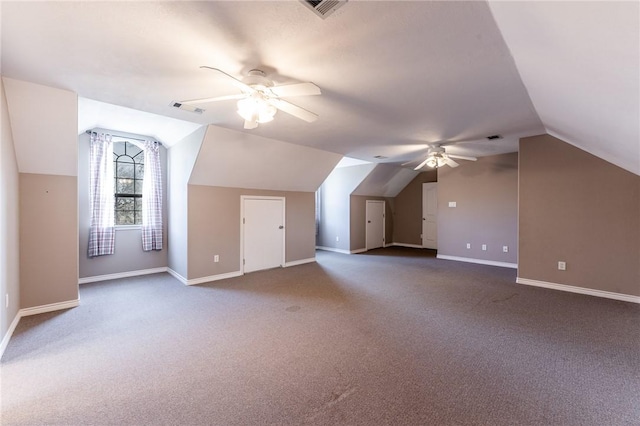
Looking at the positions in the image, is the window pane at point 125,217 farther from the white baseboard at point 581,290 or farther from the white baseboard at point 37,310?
the white baseboard at point 581,290

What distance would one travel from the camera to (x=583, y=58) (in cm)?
162

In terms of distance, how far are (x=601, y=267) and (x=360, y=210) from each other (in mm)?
5117

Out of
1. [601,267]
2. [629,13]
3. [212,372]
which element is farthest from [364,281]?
[629,13]

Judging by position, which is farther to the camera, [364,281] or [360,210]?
[360,210]

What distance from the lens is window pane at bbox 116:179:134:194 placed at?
5098 millimetres

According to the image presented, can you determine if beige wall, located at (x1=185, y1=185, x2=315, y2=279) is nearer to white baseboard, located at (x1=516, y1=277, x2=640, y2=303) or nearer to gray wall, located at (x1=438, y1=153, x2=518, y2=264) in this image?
gray wall, located at (x1=438, y1=153, x2=518, y2=264)

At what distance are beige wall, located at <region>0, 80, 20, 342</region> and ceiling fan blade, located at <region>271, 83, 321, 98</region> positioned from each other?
8.72 ft

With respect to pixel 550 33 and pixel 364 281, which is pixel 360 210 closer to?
pixel 364 281

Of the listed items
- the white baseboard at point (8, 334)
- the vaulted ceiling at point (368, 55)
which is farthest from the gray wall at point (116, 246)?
the vaulted ceiling at point (368, 55)

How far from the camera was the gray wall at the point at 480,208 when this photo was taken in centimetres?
592

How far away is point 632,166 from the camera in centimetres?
340

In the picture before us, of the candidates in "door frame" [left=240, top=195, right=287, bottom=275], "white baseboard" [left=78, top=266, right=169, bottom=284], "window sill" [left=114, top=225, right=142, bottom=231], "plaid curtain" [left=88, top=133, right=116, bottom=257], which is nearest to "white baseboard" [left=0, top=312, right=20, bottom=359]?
"white baseboard" [left=78, top=266, right=169, bottom=284]

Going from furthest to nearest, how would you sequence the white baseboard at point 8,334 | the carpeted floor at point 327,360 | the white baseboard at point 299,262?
the white baseboard at point 299,262
the white baseboard at point 8,334
the carpeted floor at point 327,360

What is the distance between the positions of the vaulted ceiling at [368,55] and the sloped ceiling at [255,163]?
884 millimetres
